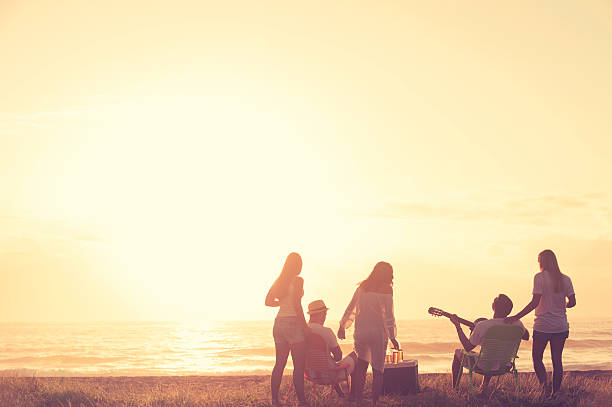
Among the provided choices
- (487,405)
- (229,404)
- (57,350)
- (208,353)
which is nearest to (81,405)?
(229,404)

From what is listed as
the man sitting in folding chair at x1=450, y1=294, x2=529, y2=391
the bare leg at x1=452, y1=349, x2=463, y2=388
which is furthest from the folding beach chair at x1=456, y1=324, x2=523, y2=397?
the bare leg at x1=452, y1=349, x2=463, y2=388

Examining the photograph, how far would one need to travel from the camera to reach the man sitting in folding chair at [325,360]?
958 cm

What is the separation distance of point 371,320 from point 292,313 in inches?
43.8

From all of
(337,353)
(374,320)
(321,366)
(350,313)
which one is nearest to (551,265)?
(374,320)

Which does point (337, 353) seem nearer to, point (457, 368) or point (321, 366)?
point (321, 366)

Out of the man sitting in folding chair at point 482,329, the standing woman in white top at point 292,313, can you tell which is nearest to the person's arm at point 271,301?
the standing woman in white top at point 292,313

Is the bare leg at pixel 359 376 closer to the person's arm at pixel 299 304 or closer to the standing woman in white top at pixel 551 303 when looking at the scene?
the person's arm at pixel 299 304

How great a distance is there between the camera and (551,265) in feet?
31.8

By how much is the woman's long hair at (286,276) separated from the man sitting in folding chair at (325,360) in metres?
0.81

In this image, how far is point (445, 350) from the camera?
135ft

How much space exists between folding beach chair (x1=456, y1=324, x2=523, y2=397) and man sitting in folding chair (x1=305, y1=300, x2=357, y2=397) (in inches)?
70.5

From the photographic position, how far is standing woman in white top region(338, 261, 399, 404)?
A: 9.34 m

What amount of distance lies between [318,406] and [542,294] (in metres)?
3.61

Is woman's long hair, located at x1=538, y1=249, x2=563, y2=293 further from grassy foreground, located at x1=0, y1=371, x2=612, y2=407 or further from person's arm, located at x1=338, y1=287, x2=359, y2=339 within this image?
person's arm, located at x1=338, y1=287, x2=359, y2=339
